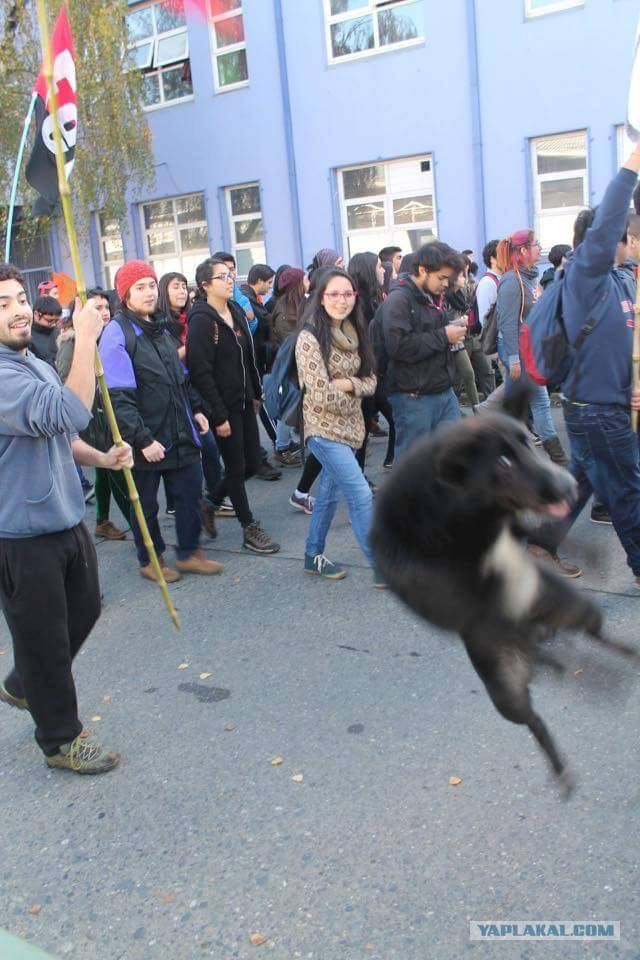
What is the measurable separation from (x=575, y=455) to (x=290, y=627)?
1.76 m

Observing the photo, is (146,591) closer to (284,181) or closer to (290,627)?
(290,627)

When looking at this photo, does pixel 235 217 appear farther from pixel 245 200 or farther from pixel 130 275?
pixel 130 275

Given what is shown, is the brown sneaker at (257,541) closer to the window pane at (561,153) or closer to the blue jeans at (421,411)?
the blue jeans at (421,411)

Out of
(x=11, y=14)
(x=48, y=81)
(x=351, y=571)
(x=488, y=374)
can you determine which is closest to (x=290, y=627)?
(x=351, y=571)

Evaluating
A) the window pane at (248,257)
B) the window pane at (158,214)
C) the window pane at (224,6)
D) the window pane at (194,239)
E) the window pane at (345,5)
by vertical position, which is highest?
the window pane at (224,6)

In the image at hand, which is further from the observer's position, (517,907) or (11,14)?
(11,14)

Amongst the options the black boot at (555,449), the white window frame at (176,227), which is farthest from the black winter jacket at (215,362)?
the white window frame at (176,227)

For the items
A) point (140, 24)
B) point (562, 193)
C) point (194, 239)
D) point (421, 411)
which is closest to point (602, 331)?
point (421, 411)

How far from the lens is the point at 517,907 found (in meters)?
2.64

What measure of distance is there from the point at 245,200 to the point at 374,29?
3968 mm

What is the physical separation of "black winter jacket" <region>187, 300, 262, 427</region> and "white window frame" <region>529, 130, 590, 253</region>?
9.06 metres

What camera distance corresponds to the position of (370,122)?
1522 centimetres

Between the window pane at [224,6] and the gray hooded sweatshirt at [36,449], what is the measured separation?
49.9ft

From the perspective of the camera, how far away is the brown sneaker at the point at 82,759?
361 centimetres
